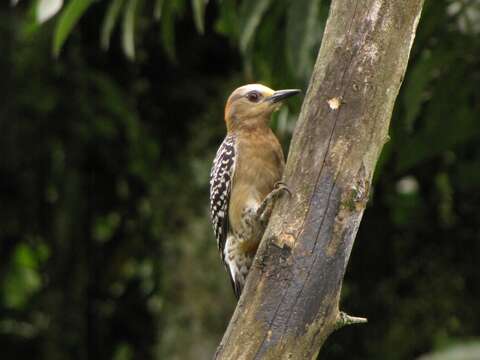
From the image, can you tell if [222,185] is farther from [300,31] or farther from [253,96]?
[300,31]

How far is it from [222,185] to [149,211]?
2.56 meters

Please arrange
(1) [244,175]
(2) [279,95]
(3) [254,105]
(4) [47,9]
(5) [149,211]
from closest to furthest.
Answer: (4) [47,9] < (1) [244,175] < (2) [279,95] < (3) [254,105] < (5) [149,211]

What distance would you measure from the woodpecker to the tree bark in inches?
40.8

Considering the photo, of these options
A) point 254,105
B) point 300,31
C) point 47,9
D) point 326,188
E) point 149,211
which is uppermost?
point 47,9

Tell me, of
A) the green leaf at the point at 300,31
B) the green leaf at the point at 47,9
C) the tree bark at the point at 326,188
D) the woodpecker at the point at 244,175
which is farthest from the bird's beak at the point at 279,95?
the tree bark at the point at 326,188

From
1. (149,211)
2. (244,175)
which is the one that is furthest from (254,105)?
(149,211)

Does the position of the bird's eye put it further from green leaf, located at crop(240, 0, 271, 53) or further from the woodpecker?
green leaf, located at crop(240, 0, 271, 53)

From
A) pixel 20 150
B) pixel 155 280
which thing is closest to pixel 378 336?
pixel 155 280

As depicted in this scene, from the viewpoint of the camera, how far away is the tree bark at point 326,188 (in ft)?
9.82

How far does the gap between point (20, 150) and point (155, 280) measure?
1.33 metres

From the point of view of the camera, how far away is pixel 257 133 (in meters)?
4.54

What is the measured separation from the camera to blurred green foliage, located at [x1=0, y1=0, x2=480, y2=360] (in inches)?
243

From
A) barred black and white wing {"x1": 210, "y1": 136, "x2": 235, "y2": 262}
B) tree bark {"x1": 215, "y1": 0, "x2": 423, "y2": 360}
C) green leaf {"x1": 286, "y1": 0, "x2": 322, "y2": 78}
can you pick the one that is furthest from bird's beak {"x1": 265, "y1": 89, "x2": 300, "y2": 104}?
tree bark {"x1": 215, "y1": 0, "x2": 423, "y2": 360}

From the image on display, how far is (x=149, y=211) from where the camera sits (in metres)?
6.93
